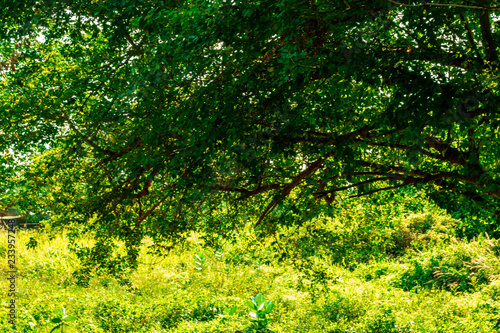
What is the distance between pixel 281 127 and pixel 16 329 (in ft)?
22.5

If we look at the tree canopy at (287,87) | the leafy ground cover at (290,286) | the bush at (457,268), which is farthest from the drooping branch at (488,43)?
the bush at (457,268)

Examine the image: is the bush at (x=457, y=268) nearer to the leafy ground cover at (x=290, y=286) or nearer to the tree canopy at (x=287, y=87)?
the leafy ground cover at (x=290, y=286)

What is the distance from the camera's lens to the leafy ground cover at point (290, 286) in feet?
24.9

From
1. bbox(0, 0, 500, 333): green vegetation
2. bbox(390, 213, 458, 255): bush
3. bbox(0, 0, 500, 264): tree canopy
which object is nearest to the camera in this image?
bbox(0, 0, 500, 264): tree canopy

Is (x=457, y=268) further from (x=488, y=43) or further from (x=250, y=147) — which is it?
(x=250, y=147)

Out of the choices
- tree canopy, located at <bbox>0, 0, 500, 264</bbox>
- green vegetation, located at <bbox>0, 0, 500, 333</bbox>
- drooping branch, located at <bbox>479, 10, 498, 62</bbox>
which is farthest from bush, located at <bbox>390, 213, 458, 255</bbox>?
drooping branch, located at <bbox>479, 10, 498, 62</bbox>

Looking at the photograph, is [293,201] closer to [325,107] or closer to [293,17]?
[325,107]

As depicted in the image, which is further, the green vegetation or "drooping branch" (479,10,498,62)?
"drooping branch" (479,10,498,62)

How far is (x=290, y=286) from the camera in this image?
1173cm

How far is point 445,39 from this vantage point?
401cm

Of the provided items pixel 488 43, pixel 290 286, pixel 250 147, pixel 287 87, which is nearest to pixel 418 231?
pixel 290 286

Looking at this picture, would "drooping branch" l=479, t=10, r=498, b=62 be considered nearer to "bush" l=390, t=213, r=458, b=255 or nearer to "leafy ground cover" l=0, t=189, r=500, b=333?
"leafy ground cover" l=0, t=189, r=500, b=333

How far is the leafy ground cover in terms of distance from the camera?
7578 mm

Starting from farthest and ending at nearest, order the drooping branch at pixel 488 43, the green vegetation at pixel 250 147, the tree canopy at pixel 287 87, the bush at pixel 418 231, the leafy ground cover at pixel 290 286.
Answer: the bush at pixel 418 231
the leafy ground cover at pixel 290 286
the drooping branch at pixel 488 43
the green vegetation at pixel 250 147
the tree canopy at pixel 287 87
